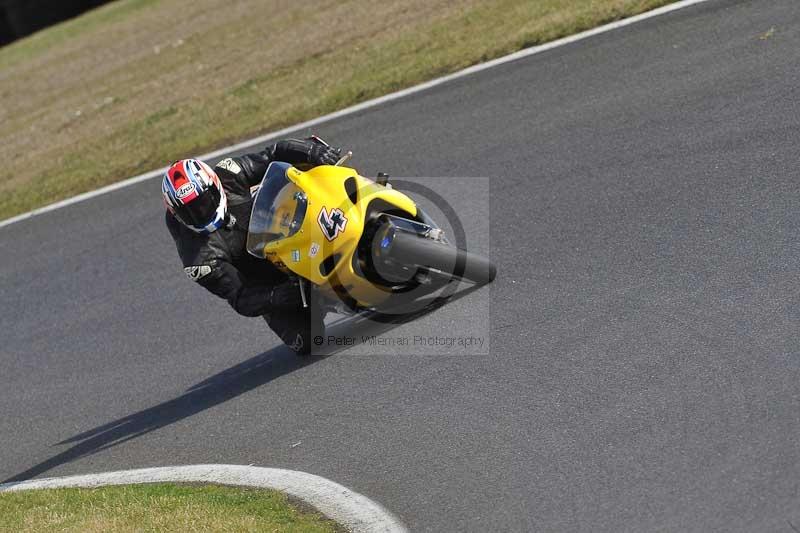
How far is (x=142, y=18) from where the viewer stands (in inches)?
1030

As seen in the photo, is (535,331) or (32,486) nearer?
(535,331)

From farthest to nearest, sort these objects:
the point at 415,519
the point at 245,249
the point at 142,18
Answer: the point at 142,18 → the point at 245,249 → the point at 415,519

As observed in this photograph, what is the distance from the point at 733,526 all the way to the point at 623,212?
3633 mm

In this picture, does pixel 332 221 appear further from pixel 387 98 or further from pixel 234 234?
pixel 387 98

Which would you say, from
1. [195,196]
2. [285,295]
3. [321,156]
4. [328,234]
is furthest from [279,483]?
[321,156]

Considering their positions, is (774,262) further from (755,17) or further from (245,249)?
(755,17)

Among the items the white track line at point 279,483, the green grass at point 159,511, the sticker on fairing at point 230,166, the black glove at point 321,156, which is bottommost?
the white track line at point 279,483

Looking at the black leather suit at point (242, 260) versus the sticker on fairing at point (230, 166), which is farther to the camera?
the sticker on fairing at point (230, 166)

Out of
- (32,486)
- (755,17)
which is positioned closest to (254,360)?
(32,486)

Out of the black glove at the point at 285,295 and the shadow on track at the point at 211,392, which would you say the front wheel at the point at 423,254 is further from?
the black glove at the point at 285,295

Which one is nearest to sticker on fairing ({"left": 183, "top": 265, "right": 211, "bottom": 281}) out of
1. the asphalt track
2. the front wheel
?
the asphalt track

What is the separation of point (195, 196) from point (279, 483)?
1935mm

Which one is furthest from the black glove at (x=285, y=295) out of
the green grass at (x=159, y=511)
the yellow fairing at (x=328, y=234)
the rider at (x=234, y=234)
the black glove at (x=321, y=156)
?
the green grass at (x=159, y=511)

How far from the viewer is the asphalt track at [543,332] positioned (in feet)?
16.4
